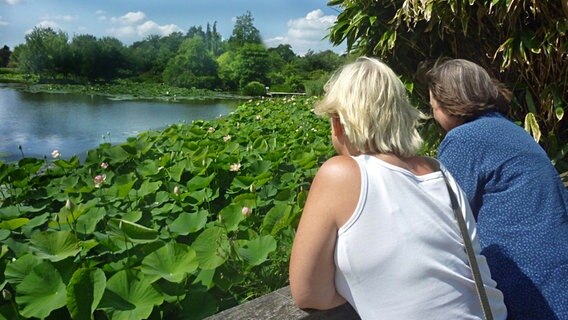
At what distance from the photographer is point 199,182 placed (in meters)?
2.16

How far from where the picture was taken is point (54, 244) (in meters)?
1.39

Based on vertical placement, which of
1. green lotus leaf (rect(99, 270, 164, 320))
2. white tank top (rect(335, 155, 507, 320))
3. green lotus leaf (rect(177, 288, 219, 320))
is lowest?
green lotus leaf (rect(177, 288, 219, 320))

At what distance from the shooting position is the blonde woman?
36.5 inches

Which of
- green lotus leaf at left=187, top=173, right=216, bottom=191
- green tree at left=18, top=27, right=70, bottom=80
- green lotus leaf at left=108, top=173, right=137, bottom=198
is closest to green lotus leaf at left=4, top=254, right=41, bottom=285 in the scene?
green lotus leaf at left=108, top=173, right=137, bottom=198

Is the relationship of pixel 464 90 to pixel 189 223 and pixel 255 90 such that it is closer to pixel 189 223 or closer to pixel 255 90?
pixel 189 223

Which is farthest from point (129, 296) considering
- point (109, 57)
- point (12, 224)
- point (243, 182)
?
point (109, 57)

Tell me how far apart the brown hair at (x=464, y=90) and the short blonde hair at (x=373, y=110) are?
0.48 meters

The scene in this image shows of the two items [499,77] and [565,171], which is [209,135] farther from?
[565,171]

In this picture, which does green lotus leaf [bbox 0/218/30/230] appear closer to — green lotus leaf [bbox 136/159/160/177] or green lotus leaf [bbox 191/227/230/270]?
green lotus leaf [bbox 191/227/230/270]

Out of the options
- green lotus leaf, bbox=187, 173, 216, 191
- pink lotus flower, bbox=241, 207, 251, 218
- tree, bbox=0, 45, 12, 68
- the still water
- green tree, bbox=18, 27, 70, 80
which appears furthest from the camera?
tree, bbox=0, 45, 12, 68

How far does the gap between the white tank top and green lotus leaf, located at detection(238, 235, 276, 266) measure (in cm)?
53

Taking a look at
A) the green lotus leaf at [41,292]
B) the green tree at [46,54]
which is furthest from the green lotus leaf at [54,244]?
the green tree at [46,54]

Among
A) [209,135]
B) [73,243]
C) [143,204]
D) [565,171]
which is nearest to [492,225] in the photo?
[73,243]

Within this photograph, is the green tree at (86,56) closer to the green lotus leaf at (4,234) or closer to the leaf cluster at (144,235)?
the leaf cluster at (144,235)
